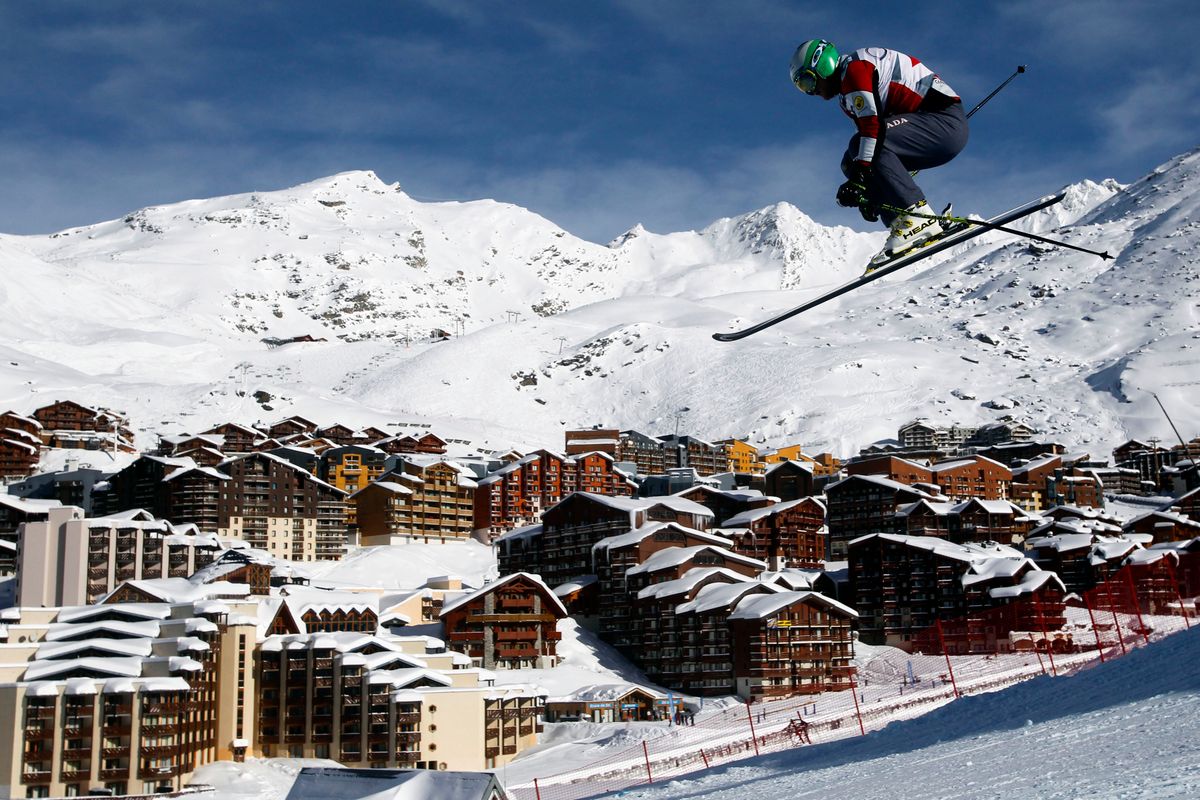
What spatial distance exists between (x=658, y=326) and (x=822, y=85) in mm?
153585

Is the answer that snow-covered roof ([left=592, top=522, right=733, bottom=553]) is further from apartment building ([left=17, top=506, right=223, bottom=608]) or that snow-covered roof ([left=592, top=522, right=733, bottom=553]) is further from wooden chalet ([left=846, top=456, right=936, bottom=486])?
wooden chalet ([left=846, top=456, right=936, bottom=486])

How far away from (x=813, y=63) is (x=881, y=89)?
495 millimetres

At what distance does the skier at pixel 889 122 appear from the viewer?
9438 millimetres

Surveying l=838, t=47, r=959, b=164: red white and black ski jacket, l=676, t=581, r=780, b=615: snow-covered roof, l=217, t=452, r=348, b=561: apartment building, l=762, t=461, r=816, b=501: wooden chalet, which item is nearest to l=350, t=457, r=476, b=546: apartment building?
l=217, t=452, r=348, b=561: apartment building

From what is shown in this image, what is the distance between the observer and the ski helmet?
9422 mm

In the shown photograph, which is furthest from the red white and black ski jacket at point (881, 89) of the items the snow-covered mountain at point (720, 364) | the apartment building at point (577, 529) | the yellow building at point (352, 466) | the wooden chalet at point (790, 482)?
the snow-covered mountain at point (720, 364)

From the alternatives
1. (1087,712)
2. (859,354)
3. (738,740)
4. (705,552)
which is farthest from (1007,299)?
(1087,712)

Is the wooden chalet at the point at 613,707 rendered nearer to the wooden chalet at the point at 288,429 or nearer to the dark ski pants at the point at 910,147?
the dark ski pants at the point at 910,147

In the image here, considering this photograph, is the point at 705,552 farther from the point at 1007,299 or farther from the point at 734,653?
the point at 1007,299

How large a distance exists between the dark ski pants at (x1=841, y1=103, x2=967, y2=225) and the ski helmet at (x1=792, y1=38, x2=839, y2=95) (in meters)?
Result: 0.56

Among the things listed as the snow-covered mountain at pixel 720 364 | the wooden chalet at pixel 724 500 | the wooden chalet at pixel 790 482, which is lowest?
the wooden chalet at pixel 724 500

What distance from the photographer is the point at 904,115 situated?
970 cm

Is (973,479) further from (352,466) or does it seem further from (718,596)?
(352,466)

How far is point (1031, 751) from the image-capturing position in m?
10.2
